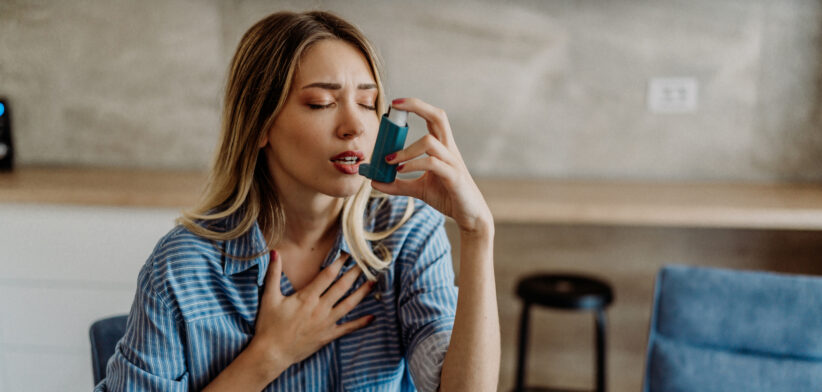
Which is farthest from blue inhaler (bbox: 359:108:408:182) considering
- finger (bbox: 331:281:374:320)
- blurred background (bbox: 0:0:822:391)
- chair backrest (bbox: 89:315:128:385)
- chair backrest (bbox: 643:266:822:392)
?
blurred background (bbox: 0:0:822:391)

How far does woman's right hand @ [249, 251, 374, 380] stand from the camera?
0.93 metres

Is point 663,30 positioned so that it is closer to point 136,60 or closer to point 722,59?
point 722,59

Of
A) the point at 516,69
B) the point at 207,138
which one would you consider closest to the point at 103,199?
the point at 207,138

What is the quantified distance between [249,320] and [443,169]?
1.32 ft

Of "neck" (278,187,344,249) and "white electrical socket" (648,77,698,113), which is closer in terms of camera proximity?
"neck" (278,187,344,249)

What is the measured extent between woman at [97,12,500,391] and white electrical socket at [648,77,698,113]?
1344mm

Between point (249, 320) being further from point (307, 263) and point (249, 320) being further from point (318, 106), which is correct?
point (318, 106)

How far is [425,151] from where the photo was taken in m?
0.80

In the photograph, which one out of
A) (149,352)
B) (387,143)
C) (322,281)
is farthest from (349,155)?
(149,352)

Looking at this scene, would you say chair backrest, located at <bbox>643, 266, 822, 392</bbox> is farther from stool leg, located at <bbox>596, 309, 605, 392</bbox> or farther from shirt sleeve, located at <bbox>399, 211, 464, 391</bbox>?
stool leg, located at <bbox>596, 309, 605, 392</bbox>

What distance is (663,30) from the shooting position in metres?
2.05

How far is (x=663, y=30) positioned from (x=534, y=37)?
416mm

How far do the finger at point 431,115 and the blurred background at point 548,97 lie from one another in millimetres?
1324

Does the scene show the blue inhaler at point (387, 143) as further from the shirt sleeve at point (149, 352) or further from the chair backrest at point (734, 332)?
the chair backrest at point (734, 332)
